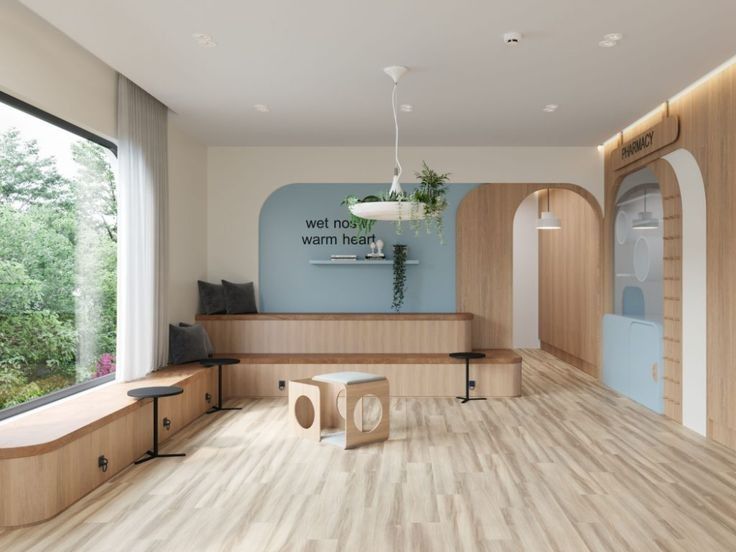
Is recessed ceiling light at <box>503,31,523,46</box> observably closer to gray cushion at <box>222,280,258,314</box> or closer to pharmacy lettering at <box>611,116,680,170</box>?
pharmacy lettering at <box>611,116,680,170</box>

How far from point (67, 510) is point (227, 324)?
371cm

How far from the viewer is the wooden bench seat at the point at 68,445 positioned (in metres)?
3.24

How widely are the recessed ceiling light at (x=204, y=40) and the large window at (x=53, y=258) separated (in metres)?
1.22

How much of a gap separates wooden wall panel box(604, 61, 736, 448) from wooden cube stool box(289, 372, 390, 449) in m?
2.61

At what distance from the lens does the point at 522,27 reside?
3867 millimetres

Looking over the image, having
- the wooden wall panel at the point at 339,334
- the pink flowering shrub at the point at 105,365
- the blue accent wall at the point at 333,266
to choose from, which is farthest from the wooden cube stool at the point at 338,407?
the blue accent wall at the point at 333,266

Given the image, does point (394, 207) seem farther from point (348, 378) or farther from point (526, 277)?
point (526, 277)

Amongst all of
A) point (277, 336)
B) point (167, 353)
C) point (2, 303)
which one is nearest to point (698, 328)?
point (277, 336)

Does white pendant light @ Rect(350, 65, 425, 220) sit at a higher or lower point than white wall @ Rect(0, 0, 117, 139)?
lower

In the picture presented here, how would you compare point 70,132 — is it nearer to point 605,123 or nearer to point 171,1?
point 171,1

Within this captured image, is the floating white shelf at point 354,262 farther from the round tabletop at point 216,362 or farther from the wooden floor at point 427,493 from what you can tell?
the wooden floor at point 427,493

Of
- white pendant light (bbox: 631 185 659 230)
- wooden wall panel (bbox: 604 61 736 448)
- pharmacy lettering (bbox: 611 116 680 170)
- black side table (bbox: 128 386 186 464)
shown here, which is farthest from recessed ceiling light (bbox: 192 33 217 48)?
white pendant light (bbox: 631 185 659 230)

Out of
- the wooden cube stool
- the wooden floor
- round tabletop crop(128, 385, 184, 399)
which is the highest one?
round tabletop crop(128, 385, 184, 399)

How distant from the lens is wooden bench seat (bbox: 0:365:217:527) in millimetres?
3244
